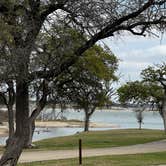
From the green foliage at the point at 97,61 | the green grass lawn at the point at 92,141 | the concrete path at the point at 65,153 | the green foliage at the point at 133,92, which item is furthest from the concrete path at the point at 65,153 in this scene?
the green foliage at the point at 133,92

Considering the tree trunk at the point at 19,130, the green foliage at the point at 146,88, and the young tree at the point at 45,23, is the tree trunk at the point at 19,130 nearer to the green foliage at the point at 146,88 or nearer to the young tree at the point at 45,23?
the young tree at the point at 45,23

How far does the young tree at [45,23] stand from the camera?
971 centimetres

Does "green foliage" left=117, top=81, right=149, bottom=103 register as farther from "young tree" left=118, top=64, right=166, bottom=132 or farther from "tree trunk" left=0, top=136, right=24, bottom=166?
"tree trunk" left=0, top=136, right=24, bottom=166

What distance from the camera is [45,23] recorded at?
36.1 feet

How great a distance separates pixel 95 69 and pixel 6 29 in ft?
85.2

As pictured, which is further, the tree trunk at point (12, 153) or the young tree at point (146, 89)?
the young tree at point (146, 89)

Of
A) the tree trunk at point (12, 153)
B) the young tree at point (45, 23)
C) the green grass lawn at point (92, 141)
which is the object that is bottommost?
the green grass lawn at point (92, 141)

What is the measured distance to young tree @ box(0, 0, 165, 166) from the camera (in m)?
9.71

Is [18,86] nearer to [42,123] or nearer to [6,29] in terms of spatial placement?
[6,29]

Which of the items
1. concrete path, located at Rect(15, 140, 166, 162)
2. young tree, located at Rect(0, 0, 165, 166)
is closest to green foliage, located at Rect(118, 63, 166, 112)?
concrete path, located at Rect(15, 140, 166, 162)

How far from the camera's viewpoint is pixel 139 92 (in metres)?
43.9

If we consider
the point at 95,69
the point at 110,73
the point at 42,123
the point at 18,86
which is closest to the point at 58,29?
the point at 18,86

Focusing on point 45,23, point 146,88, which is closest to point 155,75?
point 146,88

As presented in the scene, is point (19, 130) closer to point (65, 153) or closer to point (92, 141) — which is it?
point (65, 153)
